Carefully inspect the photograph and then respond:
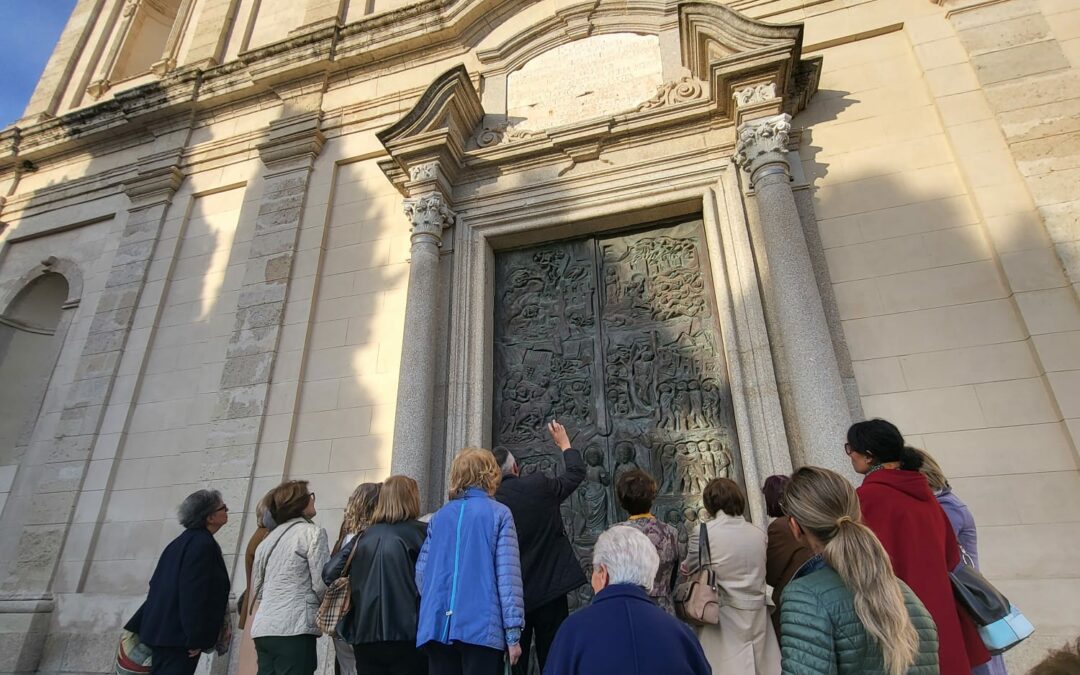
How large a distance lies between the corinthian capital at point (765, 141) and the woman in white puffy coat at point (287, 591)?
14.6 feet

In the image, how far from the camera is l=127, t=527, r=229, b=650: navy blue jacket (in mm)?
3191

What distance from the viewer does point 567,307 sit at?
5.77 metres

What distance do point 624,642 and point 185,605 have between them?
2924mm

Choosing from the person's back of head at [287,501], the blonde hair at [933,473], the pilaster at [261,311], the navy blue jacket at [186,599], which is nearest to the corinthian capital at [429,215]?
the pilaster at [261,311]

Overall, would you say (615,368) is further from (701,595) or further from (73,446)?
(73,446)

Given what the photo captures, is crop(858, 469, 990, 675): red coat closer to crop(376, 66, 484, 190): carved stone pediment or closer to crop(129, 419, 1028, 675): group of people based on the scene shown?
crop(129, 419, 1028, 675): group of people

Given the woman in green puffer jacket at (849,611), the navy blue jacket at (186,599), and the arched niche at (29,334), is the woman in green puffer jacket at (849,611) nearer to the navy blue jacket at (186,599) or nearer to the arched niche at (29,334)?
the navy blue jacket at (186,599)

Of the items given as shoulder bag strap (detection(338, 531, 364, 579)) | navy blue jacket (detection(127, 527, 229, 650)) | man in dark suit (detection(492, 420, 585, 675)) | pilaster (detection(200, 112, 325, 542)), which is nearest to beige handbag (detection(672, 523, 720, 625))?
man in dark suit (detection(492, 420, 585, 675))

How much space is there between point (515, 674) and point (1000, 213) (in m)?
4.94

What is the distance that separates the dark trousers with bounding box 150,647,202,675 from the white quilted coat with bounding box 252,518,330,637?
2.35ft

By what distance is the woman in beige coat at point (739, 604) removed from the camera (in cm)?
241

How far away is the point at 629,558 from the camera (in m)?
1.60

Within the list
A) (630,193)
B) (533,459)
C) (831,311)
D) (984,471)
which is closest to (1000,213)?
(831,311)

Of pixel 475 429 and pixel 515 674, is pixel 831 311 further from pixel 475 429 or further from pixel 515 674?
pixel 515 674
